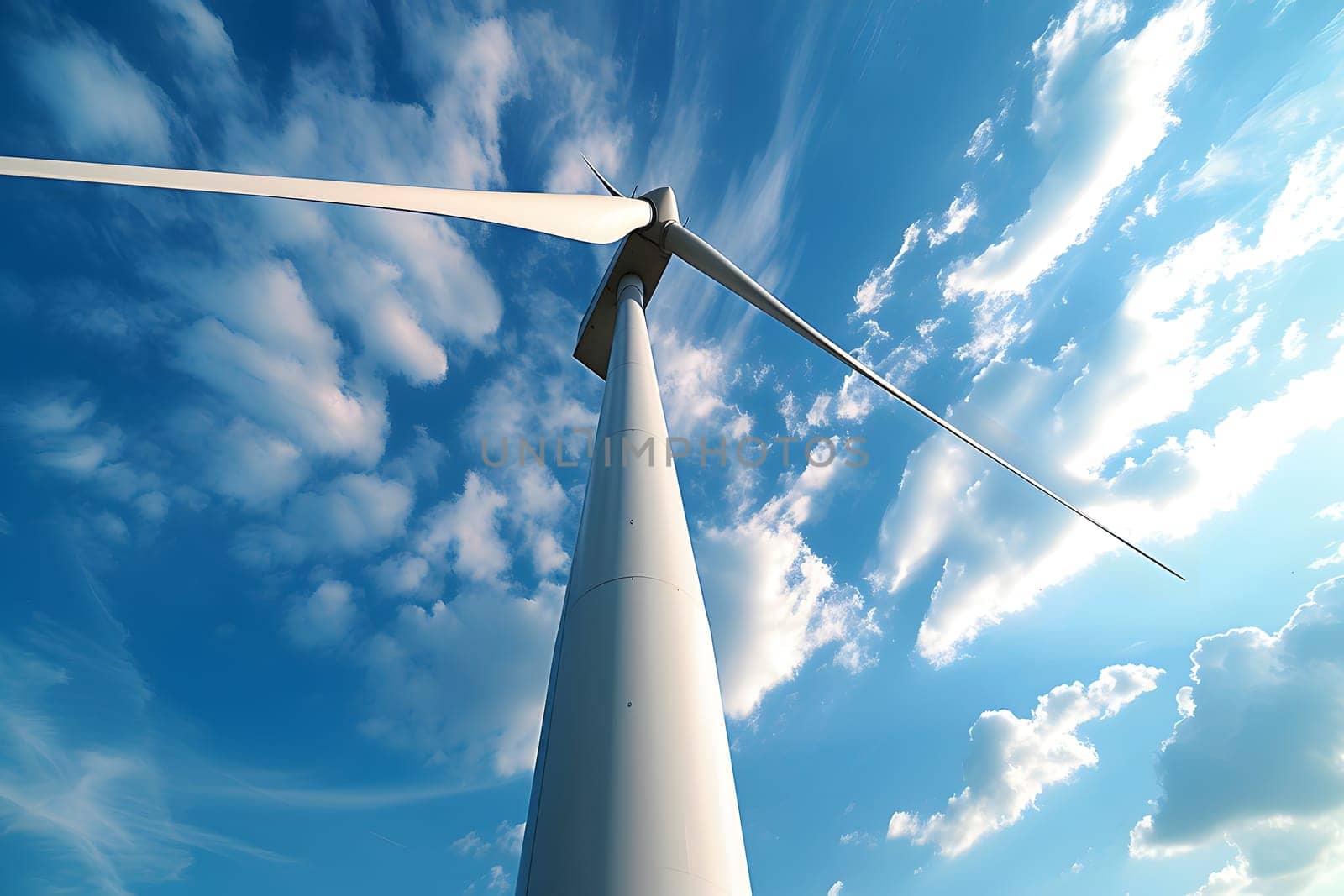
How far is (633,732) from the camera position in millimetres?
5000

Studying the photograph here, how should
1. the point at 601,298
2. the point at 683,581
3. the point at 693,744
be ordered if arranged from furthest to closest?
the point at 601,298 < the point at 683,581 < the point at 693,744

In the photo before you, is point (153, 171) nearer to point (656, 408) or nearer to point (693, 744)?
point (656, 408)

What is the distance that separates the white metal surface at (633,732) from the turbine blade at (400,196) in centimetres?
496

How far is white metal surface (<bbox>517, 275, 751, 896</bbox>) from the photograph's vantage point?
4398 millimetres

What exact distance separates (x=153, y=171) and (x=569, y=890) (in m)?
8.23

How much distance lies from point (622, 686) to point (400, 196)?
709 cm

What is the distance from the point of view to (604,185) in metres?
26.5

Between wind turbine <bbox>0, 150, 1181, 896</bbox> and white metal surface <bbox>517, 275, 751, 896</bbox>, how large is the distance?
12 millimetres

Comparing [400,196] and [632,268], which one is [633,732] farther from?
[632,268]

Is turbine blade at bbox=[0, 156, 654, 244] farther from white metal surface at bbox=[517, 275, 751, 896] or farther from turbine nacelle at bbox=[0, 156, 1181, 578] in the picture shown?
white metal surface at bbox=[517, 275, 751, 896]

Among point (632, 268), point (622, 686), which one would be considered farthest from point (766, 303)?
point (622, 686)

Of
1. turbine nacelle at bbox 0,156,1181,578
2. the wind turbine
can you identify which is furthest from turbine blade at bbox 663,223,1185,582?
the wind turbine

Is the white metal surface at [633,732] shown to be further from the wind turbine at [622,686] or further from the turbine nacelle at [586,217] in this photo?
the turbine nacelle at [586,217]

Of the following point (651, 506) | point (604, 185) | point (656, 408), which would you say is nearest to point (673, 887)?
point (651, 506)
